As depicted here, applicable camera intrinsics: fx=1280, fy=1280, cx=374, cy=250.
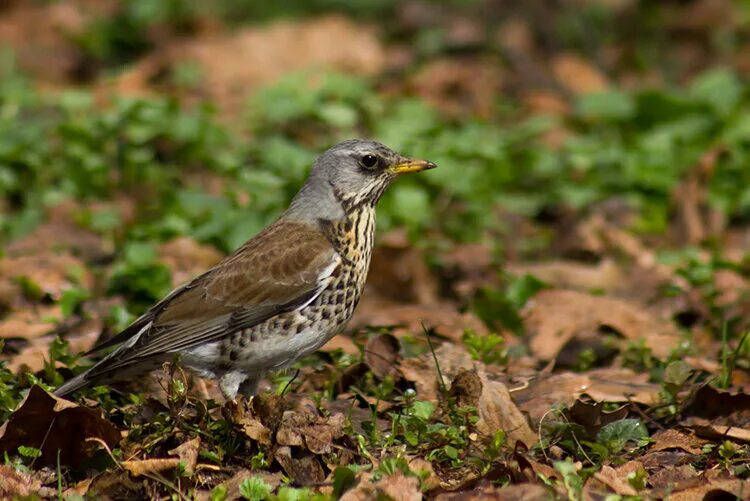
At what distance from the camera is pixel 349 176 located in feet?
20.4

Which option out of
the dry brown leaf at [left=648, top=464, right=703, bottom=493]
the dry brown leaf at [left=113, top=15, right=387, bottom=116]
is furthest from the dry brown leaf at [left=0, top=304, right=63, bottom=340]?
the dry brown leaf at [left=113, top=15, right=387, bottom=116]

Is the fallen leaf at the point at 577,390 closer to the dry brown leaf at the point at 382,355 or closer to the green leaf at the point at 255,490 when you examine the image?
the dry brown leaf at the point at 382,355

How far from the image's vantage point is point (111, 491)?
4695 millimetres

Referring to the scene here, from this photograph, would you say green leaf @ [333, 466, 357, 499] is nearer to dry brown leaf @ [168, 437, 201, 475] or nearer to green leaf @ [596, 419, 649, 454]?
dry brown leaf @ [168, 437, 201, 475]

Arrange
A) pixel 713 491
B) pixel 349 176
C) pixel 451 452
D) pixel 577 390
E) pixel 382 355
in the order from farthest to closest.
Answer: pixel 349 176
pixel 382 355
pixel 577 390
pixel 451 452
pixel 713 491

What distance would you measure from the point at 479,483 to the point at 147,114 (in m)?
5.14

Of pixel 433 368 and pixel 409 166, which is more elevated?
pixel 409 166

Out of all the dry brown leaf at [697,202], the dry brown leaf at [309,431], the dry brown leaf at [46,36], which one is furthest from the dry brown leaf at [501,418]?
the dry brown leaf at [46,36]

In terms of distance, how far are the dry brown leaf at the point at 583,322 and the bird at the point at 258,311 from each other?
49.7 inches

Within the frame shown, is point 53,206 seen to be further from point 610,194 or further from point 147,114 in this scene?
point 610,194

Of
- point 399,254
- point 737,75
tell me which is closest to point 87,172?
point 399,254

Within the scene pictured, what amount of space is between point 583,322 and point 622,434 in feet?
5.56

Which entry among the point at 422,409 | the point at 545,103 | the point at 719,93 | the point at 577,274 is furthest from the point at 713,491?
the point at 545,103

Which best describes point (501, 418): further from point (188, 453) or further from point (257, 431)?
point (188, 453)
